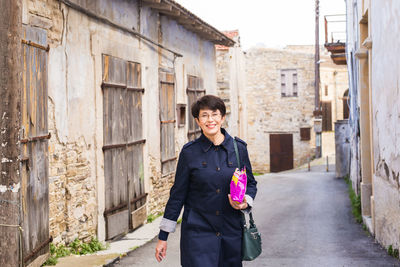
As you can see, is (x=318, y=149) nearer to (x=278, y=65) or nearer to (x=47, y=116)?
(x=278, y=65)

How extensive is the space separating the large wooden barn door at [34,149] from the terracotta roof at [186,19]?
3994 millimetres

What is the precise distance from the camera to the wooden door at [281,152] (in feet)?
91.6

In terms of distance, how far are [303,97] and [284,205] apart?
54.9ft

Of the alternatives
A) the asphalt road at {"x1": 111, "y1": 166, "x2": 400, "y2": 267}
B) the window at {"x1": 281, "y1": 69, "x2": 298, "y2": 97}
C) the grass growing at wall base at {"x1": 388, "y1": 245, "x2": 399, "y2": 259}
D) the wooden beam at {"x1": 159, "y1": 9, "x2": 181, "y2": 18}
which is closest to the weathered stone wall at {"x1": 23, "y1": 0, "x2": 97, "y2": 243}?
the asphalt road at {"x1": 111, "y1": 166, "x2": 400, "y2": 267}

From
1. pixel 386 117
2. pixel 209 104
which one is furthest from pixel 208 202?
pixel 386 117

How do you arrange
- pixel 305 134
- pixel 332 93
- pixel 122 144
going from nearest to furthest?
pixel 122 144 < pixel 305 134 < pixel 332 93

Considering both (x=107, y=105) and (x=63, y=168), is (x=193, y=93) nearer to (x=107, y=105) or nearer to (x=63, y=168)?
(x=107, y=105)

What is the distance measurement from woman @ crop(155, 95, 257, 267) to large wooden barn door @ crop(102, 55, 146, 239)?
3.84 m

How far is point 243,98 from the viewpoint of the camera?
73.5 feet

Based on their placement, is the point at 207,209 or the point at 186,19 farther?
the point at 186,19

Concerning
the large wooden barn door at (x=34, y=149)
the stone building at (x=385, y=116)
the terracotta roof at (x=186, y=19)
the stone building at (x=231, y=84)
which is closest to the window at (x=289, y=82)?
the stone building at (x=231, y=84)

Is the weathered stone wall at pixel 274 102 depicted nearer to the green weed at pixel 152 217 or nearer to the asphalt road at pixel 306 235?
the asphalt road at pixel 306 235

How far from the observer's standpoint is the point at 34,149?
18.0 feet

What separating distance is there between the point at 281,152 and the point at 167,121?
713 inches
